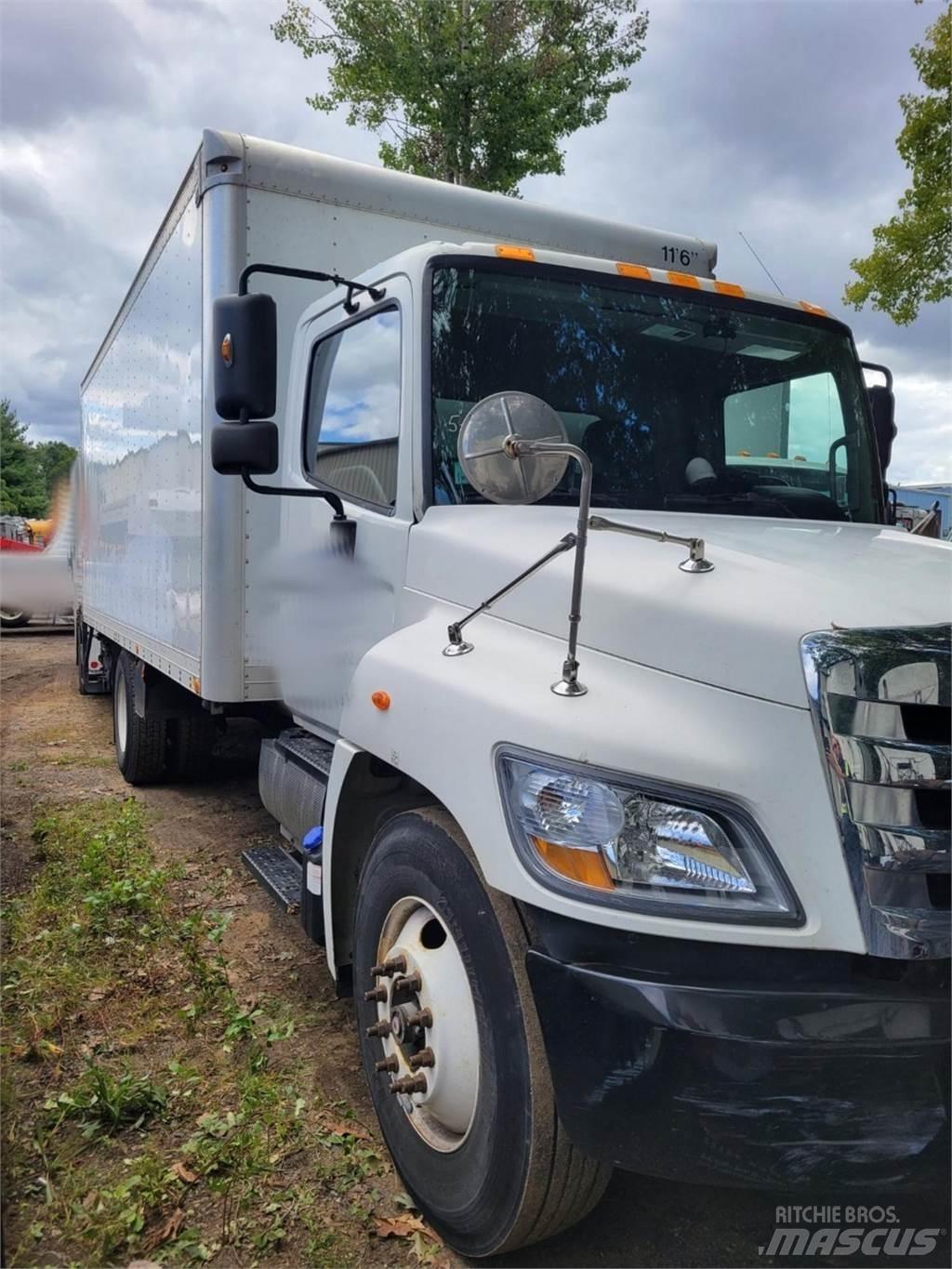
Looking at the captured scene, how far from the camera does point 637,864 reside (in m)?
1.91

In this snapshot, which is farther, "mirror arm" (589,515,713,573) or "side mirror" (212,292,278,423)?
"side mirror" (212,292,278,423)

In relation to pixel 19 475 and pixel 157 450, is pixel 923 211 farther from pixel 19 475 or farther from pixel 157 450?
pixel 19 475

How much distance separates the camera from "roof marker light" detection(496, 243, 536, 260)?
3252 millimetres

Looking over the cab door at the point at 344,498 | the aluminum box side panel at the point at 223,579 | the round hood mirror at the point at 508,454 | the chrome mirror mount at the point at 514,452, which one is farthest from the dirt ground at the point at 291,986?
the round hood mirror at the point at 508,454

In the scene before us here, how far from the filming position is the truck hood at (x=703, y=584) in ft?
6.43

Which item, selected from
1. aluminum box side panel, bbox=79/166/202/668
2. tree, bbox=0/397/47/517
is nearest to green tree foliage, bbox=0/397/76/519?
tree, bbox=0/397/47/517

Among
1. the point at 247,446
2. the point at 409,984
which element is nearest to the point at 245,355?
the point at 247,446

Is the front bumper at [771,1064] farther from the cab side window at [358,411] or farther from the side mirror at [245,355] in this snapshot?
the side mirror at [245,355]

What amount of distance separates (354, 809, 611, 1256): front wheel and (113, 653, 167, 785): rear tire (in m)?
4.35

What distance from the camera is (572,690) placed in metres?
2.12

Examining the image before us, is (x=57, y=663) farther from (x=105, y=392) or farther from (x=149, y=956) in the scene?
(x=149, y=956)

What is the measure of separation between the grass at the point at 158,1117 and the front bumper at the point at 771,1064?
966 millimetres

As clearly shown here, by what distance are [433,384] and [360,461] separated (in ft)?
1.71

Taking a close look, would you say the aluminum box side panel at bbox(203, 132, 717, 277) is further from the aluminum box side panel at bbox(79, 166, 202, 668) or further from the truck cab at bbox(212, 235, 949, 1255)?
the truck cab at bbox(212, 235, 949, 1255)
